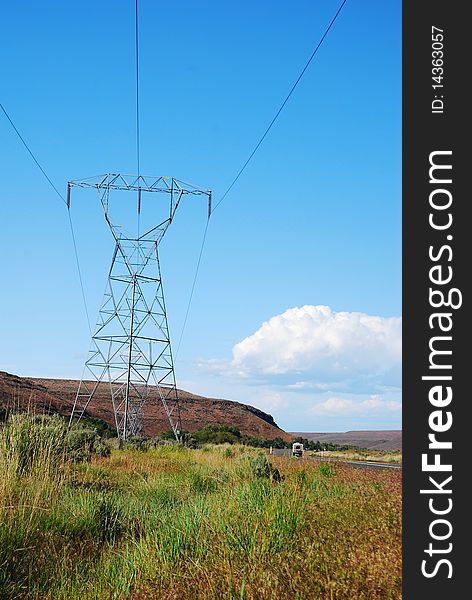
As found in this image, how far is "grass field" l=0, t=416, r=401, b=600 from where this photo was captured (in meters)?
5.76

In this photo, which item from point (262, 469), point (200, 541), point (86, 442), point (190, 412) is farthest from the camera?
point (190, 412)

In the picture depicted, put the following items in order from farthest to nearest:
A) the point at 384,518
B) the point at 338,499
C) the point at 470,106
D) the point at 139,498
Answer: the point at 139,498 → the point at 338,499 → the point at 384,518 → the point at 470,106

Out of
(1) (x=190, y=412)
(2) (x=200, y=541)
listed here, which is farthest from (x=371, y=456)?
(1) (x=190, y=412)

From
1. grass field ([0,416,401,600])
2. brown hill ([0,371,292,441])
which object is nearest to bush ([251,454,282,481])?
grass field ([0,416,401,600])

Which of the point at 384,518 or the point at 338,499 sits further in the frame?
the point at 338,499

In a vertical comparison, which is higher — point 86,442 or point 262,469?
point 86,442

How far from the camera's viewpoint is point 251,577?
593cm

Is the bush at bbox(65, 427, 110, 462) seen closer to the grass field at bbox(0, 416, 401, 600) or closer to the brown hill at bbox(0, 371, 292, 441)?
the grass field at bbox(0, 416, 401, 600)

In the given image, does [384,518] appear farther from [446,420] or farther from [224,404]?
[224,404]

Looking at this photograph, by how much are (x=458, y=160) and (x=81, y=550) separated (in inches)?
242

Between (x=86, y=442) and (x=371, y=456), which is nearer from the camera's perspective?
(x=86, y=442)

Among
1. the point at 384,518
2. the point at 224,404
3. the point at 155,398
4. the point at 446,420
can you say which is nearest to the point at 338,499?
the point at 384,518

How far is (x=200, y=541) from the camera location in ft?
24.5

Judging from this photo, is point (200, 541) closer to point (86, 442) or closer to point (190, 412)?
point (86, 442)
